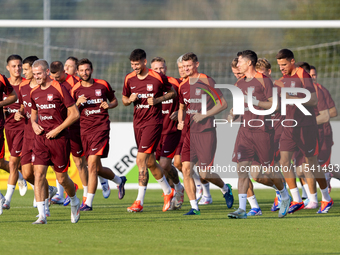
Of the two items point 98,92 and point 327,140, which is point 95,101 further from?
point 327,140

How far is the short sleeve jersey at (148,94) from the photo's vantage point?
9.60m

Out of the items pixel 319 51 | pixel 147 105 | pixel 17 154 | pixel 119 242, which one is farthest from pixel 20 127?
pixel 319 51

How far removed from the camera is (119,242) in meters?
6.38

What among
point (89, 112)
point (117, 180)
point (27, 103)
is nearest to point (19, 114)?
point (27, 103)

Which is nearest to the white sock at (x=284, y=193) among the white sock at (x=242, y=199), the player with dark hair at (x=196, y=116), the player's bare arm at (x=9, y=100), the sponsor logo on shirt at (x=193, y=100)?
the white sock at (x=242, y=199)

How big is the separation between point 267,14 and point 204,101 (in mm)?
30124

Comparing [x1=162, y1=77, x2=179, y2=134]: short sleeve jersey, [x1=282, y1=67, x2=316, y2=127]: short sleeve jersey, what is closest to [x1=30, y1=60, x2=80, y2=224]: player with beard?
[x1=162, y1=77, x2=179, y2=134]: short sleeve jersey

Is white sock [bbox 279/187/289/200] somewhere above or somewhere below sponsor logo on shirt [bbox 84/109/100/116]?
below

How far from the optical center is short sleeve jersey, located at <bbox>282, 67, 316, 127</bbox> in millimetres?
9011

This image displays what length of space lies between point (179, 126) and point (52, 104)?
8.45ft

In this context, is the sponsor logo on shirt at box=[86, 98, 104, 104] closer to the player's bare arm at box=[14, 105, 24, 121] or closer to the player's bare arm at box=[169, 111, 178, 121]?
the player's bare arm at box=[14, 105, 24, 121]

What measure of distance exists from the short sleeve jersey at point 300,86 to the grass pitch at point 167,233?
4.91 feet

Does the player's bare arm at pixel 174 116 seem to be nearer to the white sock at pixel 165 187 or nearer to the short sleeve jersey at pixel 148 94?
the short sleeve jersey at pixel 148 94

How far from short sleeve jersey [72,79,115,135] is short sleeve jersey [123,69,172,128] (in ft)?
1.91
